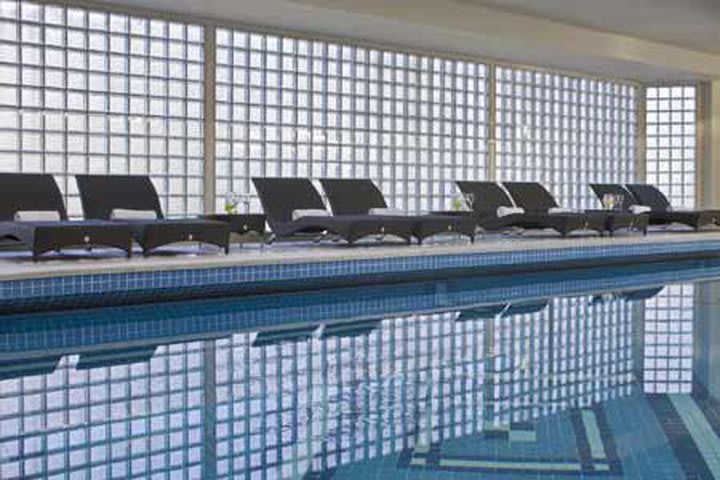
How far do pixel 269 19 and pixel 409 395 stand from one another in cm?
770

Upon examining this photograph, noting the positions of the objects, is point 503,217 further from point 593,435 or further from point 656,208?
point 593,435

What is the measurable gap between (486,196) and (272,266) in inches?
176

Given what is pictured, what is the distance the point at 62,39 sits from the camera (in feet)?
32.3

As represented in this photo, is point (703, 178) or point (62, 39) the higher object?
point (62, 39)

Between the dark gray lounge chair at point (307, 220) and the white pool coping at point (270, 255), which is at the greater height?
the dark gray lounge chair at point (307, 220)

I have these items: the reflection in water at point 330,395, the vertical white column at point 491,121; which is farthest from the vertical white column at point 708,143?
the reflection in water at point 330,395

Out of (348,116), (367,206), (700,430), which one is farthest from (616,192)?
(700,430)

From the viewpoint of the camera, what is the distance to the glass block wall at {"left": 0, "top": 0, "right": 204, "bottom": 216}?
9.62m

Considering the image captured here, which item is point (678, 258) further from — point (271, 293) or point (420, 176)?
point (271, 293)

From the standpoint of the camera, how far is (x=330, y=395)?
3881 millimetres

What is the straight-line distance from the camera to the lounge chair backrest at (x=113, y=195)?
8.18m

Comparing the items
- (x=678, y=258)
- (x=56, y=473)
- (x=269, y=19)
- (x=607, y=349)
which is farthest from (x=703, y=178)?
(x=56, y=473)

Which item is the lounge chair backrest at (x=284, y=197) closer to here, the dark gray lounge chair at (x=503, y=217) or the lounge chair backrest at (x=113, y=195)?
the lounge chair backrest at (x=113, y=195)

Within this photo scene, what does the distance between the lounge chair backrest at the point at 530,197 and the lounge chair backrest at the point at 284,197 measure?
10.2ft
